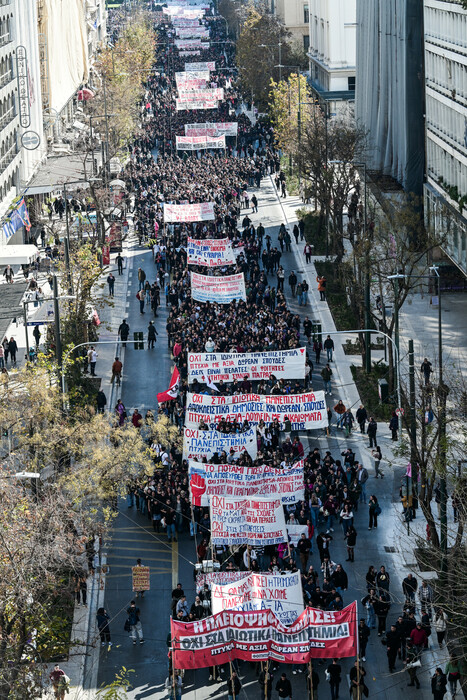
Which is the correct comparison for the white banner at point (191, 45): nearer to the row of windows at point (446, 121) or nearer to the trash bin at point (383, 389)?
the row of windows at point (446, 121)

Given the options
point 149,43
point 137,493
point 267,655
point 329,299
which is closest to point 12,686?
point 267,655

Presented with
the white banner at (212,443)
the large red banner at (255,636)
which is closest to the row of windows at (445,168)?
the white banner at (212,443)

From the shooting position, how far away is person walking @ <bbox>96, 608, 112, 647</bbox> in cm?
3178

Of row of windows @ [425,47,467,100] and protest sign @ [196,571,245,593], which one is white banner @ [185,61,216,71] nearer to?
row of windows @ [425,47,467,100]

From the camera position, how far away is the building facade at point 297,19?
147 metres

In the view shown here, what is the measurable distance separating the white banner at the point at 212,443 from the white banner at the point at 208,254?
23461mm

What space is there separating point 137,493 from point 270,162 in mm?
65031

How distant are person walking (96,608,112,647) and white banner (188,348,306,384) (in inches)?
661

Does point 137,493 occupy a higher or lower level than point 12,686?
lower

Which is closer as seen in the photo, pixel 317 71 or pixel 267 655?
pixel 267 655

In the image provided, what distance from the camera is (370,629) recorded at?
3225 cm

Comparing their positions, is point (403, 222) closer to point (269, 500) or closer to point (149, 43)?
point (269, 500)

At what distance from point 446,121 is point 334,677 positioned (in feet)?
135

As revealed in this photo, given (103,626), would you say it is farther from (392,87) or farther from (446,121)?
(392,87)
